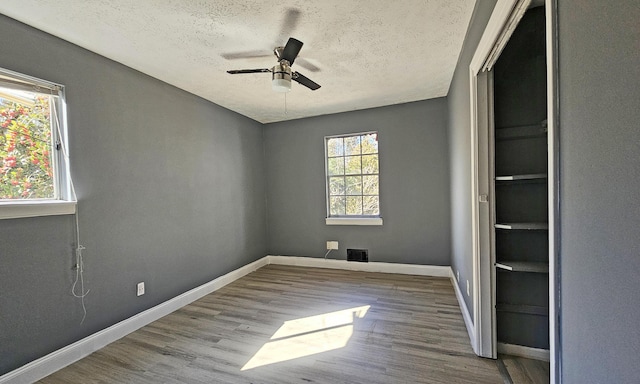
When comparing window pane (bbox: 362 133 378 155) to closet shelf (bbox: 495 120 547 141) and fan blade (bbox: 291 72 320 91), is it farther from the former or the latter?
closet shelf (bbox: 495 120 547 141)

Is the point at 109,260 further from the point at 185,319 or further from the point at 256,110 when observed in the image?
the point at 256,110

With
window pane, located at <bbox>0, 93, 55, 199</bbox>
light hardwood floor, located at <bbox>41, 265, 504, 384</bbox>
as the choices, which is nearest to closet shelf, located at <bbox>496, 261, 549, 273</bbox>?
light hardwood floor, located at <bbox>41, 265, 504, 384</bbox>

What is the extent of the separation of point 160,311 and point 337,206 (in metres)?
2.70

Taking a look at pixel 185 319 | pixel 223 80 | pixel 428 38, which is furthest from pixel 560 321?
pixel 223 80

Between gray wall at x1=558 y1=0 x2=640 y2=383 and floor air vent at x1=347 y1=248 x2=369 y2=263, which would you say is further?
floor air vent at x1=347 y1=248 x2=369 y2=263

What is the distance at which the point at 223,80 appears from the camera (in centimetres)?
292

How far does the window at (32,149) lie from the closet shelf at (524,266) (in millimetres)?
3205

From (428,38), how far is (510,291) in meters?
2.08

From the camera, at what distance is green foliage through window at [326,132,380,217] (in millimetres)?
4156

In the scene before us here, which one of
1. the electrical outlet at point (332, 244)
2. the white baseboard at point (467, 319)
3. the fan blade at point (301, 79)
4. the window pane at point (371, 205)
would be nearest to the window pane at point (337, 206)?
the window pane at point (371, 205)

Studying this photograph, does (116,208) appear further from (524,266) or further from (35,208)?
(524,266)

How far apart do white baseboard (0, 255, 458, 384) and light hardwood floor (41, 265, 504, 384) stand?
71 millimetres

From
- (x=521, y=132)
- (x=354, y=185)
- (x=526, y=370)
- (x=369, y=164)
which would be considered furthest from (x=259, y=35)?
(x=526, y=370)

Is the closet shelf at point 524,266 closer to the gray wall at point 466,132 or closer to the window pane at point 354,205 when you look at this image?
the gray wall at point 466,132
